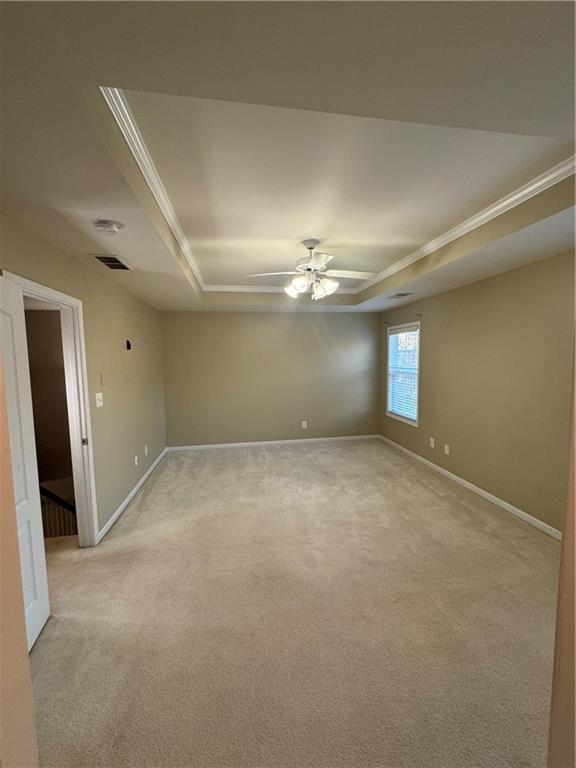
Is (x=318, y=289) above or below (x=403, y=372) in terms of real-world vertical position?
above

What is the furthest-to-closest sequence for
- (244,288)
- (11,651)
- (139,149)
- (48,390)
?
(244,288) < (48,390) < (139,149) < (11,651)

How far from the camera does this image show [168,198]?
2.09m

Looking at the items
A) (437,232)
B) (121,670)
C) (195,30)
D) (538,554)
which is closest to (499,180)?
(437,232)

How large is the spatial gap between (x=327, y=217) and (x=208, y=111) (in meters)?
1.26

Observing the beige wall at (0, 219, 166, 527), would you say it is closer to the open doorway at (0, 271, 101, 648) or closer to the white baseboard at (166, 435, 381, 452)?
the open doorway at (0, 271, 101, 648)

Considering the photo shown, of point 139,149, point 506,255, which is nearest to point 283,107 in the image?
point 139,149

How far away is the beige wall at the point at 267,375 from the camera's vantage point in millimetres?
5254

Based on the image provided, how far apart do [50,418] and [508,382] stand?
17.5 ft

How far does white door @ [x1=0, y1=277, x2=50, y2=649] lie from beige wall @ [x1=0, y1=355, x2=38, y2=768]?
0.91m

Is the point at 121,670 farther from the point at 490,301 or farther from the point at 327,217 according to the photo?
the point at 490,301

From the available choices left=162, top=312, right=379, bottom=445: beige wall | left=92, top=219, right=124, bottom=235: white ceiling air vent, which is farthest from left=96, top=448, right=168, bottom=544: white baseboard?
left=92, top=219, right=124, bottom=235: white ceiling air vent

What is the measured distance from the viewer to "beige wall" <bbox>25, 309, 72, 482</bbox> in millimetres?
4031

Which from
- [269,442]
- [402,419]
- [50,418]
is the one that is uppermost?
[50,418]

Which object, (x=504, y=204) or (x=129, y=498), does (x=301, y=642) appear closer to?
(x=129, y=498)
